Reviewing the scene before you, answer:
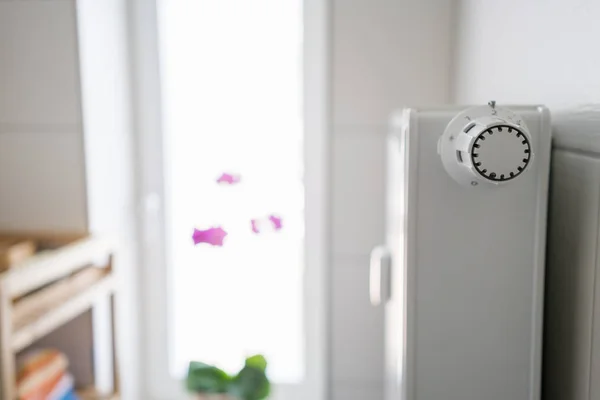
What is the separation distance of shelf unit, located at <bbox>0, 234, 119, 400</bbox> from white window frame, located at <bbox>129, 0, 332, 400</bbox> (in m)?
0.15

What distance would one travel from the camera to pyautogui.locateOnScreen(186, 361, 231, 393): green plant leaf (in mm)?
1313

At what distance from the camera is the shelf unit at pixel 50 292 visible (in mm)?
908

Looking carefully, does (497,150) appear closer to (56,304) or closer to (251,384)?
(56,304)

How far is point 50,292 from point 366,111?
757 mm

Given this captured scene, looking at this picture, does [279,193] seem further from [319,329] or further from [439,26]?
[439,26]

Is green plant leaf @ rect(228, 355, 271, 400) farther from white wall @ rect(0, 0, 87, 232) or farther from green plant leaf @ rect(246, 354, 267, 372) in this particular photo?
white wall @ rect(0, 0, 87, 232)

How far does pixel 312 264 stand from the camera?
143 cm

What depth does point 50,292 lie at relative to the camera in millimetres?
1084

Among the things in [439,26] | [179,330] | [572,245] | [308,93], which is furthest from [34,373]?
[439,26]

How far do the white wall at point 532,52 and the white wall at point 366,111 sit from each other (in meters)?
0.15

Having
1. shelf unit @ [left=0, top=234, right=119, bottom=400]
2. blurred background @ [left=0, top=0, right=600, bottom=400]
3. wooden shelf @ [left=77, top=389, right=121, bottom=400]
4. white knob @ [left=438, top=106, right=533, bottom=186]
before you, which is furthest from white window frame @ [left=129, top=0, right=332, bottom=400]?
white knob @ [left=438, top=106, right=533, bottom=186]

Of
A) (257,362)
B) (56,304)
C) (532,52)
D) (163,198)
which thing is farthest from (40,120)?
(532,52)

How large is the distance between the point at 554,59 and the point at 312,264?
881 millimetres

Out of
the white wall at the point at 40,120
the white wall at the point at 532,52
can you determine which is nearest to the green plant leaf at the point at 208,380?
the white wall at the point at 40,120
